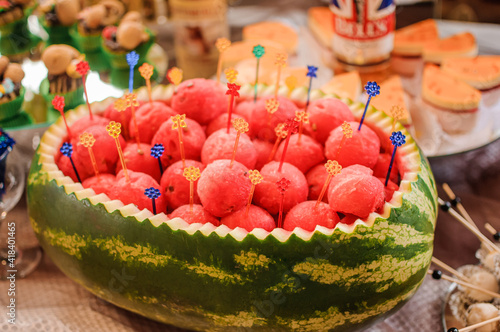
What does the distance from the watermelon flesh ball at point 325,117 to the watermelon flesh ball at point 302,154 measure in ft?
0.16

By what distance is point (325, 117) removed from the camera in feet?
3.92

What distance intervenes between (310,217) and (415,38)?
57.6 inches

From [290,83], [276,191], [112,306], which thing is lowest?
[112,306]

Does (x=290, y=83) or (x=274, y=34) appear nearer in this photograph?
(x=290, y=83)

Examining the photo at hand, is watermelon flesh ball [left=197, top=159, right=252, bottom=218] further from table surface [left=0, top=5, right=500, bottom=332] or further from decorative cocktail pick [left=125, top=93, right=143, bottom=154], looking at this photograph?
table surface [left=0, top=5, right=500, bottom=332]

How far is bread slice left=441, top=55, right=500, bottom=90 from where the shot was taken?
185 cm

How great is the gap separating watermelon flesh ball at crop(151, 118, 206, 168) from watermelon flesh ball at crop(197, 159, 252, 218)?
0.50 ft

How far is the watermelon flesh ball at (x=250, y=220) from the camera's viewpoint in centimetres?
100

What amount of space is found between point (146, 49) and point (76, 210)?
45.0 inches

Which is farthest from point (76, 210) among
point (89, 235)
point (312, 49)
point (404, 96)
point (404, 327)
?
point (312, 49)

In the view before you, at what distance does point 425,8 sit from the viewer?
256 centimetres

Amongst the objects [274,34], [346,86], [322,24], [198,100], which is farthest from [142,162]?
[322,24]

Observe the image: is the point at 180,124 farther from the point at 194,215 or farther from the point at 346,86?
the point at 346,86

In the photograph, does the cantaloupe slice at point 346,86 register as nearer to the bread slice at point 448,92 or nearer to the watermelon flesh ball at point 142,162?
the bread slice at point 448,92
